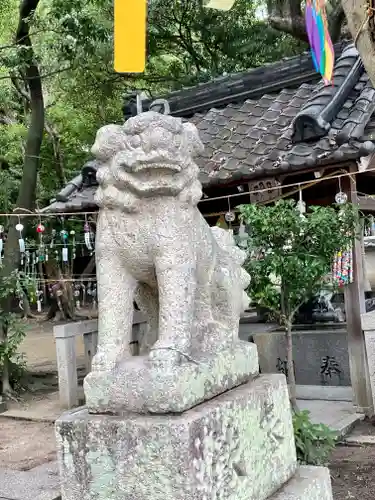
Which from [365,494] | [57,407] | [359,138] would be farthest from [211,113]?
[365,494]

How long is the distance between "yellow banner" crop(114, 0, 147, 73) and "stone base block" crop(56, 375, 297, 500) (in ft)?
6.84

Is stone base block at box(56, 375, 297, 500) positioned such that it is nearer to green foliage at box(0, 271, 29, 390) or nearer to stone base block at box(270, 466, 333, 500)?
stone base block at box(270, 466, 333, 500)

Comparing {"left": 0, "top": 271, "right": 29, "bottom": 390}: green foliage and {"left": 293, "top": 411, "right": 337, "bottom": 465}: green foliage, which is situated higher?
{"left": 0, "top": 271, "right": 29, "bottom": 390}: green foliage

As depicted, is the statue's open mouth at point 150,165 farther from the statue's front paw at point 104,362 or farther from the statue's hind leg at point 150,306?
the statue's front paw at point 104,362

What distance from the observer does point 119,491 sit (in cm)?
215

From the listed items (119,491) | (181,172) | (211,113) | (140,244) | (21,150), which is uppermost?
(21,150)

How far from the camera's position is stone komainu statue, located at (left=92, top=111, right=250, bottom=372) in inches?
90.1

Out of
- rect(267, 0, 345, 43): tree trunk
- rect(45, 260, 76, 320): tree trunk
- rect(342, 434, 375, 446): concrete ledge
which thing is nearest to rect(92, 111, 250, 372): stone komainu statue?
rect(342, 434, 375, 446): concrete ledge

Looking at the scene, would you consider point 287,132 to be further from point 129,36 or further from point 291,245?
point 129,36

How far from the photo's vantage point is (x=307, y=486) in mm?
2566

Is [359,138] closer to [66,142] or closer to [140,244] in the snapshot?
[140,244]

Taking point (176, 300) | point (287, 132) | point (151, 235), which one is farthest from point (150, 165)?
point (287, 132)

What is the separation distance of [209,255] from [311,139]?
13.3 ft

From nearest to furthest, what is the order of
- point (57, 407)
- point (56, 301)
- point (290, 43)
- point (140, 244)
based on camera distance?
point (140, 244) < point (57, 407) < point (290, 43) < point (56, 301)
